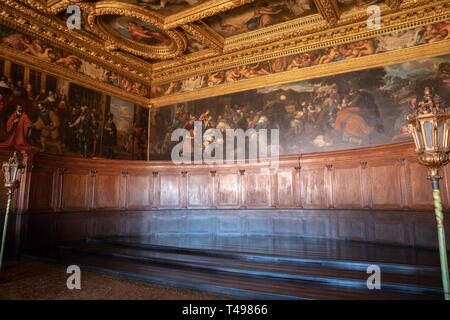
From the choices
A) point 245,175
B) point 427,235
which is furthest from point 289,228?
point 427,235

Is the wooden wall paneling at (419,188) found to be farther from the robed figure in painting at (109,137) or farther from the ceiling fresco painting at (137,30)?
the robed figure in painting at (109,137)

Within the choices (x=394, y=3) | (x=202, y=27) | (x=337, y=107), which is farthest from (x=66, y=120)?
(x=394, y=3)

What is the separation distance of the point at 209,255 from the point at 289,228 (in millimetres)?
4064

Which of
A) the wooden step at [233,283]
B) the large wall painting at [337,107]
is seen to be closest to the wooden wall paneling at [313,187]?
the large wall painting at [337,107]

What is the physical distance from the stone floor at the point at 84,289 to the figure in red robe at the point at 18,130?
4.51m

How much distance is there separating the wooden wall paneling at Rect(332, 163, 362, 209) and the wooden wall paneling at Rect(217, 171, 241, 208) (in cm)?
339

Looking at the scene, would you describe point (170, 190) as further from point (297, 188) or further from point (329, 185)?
point (329, 185)

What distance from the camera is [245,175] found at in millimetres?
10812

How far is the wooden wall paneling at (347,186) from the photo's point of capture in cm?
880

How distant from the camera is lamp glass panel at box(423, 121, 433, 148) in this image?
118 inches

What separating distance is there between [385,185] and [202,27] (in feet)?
26.2

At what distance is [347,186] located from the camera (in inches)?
355
